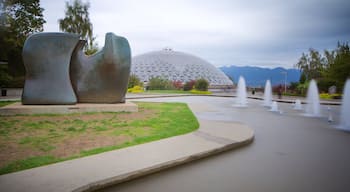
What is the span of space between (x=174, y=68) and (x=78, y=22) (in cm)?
4907

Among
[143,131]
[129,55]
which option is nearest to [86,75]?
[129,55]

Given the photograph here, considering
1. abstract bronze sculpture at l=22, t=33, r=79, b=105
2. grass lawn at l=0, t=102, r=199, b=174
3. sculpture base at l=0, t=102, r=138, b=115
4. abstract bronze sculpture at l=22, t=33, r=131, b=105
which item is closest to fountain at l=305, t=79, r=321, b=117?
grass lawn at l=0, t=102, r=199, b=174

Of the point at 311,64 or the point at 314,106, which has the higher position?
the point at 311,64

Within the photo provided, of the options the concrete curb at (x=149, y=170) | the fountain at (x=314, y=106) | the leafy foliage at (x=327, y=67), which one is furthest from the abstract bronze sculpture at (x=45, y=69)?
the leafy foliage at (x=327, y=67)

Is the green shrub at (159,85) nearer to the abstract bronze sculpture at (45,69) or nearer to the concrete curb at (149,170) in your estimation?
the abstract bronze sculpture at (45,69)

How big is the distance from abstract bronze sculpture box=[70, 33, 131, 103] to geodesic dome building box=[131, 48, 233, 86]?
6230cm

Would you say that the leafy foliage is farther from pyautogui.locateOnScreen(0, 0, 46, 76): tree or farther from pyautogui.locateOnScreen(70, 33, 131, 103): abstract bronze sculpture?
pyautogui.locateOnScreen(0, 0, 46, 76): tree

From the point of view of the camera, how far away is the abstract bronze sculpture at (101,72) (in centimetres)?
1163

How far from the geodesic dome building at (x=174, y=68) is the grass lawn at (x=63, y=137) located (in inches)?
2617

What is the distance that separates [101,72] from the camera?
11766mm

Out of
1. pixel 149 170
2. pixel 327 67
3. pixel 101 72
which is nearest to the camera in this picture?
pixel 149 170

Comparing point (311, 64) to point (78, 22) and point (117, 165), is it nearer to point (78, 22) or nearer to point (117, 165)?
point (78, 22)

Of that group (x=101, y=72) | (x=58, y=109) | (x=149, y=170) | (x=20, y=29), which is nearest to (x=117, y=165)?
(x=149, y=170)

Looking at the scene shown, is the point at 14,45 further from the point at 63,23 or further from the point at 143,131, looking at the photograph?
the point at 143,131
